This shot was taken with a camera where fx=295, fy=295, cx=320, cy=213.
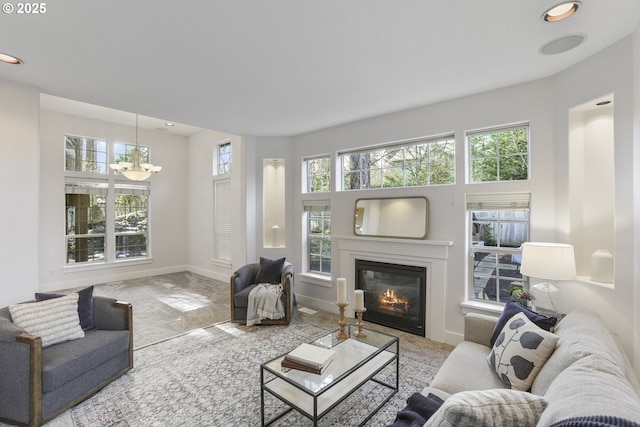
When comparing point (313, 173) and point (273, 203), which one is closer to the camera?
point (313, 173)

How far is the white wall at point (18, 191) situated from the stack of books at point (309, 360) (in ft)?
8.83

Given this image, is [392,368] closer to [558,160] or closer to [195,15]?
[558,160]

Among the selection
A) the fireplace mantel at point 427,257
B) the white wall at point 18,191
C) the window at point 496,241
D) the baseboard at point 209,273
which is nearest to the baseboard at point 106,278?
the baseboard at point 209,273

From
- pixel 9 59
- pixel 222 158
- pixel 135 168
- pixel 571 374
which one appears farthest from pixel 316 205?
pixel 571 374

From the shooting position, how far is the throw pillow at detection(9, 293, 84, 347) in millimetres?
2207

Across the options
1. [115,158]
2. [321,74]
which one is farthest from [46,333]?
[115,158]

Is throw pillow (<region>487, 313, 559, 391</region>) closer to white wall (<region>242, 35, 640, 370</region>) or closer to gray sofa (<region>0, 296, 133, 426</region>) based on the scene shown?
white wall (<region>242, 35, 640, 370</region>)

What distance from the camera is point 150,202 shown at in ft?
Result: 21.7

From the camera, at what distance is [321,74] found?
2658 millimetres

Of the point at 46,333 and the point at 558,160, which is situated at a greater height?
the point at 558,160

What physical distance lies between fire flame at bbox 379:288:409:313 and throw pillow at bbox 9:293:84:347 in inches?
125

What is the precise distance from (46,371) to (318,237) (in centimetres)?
337

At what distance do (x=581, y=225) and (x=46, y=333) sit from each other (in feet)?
14.7

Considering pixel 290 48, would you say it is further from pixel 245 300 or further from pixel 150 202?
pixel 150 202
